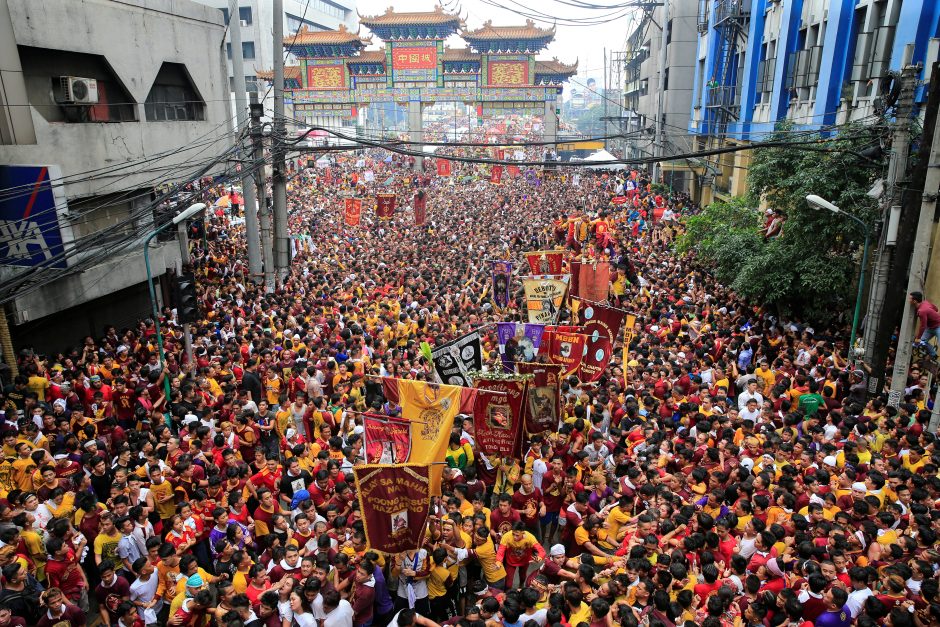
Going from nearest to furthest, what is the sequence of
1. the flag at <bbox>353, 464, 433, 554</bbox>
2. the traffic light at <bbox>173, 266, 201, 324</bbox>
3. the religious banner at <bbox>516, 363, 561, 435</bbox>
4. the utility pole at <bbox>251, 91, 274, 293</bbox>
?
the flag at <bbox>353, 464, 433, 554</bbox>
the religious banner at <bbox>516, 363, 561, 435</bbox>
the traffic light at <bbox>173, 266, 201, 324</bbox>
the utility pole at <bbox>251, 91, 274, 293</bbox>

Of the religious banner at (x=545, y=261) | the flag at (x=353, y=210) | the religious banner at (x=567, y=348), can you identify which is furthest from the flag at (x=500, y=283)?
the flag at (x=353, y=210)

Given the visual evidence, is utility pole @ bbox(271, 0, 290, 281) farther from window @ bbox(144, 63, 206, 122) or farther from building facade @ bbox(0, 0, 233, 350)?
window @ bbox(144, 63, 206, 122)

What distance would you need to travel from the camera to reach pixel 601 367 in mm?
10695

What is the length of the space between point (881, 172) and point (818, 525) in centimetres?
812

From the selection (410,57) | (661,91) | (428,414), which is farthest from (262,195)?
(410,57)

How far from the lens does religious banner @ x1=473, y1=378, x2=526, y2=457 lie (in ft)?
26.6

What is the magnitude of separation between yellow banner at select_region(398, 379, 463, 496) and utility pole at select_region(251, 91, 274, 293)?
7569 millimetres

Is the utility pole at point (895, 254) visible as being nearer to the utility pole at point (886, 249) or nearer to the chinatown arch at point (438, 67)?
the utility pole at point (886, 249)

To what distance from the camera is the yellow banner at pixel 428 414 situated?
7508mm

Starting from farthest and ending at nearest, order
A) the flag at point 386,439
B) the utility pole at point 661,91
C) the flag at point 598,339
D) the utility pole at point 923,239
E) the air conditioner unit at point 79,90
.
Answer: the utility pole at point 661,91, the air conditioner unit at point 79,90, the flag at point 598,339, the utility pole at point 923,239, the flag at point 386,439

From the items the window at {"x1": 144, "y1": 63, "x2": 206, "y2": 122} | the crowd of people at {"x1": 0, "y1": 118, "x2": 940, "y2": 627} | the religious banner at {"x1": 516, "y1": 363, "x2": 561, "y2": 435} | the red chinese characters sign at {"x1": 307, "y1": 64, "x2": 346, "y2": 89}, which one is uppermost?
the red chinese characters sign at {"x1": 307, "y1": 64, "x2": 346, "y2": 89}

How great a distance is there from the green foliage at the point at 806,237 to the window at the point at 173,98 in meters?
13.3

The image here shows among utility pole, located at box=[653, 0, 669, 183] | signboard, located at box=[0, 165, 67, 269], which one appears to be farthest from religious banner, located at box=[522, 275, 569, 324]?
utility pole, located at box=[653, 0, 669, 183]

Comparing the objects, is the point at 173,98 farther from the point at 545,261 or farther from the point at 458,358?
the point at 458,358
